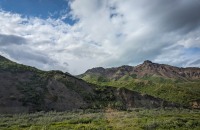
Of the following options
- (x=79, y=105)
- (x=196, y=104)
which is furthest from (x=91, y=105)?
(x=196, y=104)

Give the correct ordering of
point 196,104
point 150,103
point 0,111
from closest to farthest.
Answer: point 0,111 → point 150,103 → point 196,104

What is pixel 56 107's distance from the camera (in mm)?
74625

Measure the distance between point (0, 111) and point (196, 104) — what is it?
3525 inches

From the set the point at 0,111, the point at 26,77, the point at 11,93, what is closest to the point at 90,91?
the point at 26,77

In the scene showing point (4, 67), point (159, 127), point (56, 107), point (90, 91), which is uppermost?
point (4, 67)

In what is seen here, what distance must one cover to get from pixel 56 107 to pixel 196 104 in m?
74.1

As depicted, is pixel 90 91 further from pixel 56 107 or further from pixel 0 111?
pixel 0 111

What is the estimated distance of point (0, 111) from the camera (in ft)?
210

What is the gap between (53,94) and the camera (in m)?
80.9

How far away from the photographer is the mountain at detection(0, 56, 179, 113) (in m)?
71.6

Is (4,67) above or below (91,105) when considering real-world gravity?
above

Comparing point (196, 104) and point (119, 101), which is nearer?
point (119, 101)

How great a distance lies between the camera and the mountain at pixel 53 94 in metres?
71.6

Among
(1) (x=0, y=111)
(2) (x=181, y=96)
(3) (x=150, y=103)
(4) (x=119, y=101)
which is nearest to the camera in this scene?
(1) (x=0, y=111)
